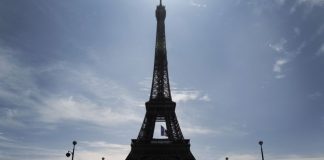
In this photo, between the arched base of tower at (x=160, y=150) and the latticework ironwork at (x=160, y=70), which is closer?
the arched base of tower at (x=160, y=150)

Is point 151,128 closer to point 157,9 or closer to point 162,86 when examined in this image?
point 162,86

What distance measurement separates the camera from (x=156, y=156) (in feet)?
245

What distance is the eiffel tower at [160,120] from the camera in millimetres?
73375

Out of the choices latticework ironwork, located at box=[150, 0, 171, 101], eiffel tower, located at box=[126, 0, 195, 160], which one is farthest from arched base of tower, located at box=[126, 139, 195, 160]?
latticework ironwork, located at box=[150, 0, 171, 101]

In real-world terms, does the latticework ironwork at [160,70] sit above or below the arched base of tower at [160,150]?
above

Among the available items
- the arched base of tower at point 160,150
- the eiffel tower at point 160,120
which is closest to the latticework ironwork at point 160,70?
the eiffel tower at point 160,120

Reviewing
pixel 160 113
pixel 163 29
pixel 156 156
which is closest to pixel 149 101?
pixel 160 113

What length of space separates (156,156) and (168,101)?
15.4m

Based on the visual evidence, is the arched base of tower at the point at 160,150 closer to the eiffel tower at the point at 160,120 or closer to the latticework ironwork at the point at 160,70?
the eiffel tower at the point at 160,120

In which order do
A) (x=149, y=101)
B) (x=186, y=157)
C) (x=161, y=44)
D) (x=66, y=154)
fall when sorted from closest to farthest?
(x=66, y=154) < (x=186, y=157) < (x=149, y=101) < (x=161, y=44)

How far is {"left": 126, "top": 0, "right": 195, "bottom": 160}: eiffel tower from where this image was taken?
73375 millimetres

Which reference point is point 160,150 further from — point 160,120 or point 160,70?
point 160,70

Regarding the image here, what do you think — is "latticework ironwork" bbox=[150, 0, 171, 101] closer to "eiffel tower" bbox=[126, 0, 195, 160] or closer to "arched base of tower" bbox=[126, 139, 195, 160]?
"eiffel tower" bbox=[126, 0, 195, 160]

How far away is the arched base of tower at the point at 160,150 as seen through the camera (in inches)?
2867
